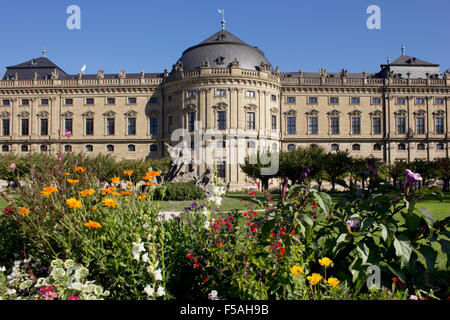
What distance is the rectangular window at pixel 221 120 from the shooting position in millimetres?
39938

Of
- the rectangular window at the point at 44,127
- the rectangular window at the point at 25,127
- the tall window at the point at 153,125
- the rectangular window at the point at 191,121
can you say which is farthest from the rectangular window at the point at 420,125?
the rectangular window at the point at 25,127

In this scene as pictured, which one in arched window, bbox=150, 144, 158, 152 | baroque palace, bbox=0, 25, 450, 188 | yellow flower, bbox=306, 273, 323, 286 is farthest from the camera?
baroque palace, bbox=0, 25, 450, 188

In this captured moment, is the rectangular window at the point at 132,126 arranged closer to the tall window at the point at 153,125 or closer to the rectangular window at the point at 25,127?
the tall window at the point at 153,125

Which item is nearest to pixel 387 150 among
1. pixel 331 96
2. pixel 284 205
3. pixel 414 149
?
pixel 414 149

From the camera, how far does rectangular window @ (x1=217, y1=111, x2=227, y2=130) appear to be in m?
39.9

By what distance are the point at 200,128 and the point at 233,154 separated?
221 inches

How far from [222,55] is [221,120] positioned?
9.05m

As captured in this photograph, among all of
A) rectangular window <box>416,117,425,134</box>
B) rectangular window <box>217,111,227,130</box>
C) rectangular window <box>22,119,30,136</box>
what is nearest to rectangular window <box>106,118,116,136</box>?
rectangular window <box>22,119,30,136</box>

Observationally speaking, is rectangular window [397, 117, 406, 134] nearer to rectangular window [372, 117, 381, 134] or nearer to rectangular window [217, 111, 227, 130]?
rectangular window [372, 117, 381, 134]

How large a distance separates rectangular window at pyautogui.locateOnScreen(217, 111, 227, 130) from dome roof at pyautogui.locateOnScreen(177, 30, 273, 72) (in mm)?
6330

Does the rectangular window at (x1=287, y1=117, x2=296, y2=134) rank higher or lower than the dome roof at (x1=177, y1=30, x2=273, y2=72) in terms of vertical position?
lower

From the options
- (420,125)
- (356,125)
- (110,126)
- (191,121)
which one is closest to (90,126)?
(110,126)

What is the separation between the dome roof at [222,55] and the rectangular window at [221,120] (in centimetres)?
633

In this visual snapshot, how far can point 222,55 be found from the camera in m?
41.0
